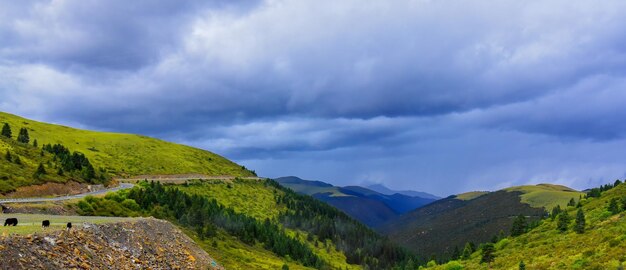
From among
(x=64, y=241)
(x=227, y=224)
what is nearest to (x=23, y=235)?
(x=64, y=241)

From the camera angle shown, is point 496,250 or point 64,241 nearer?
point 64,241

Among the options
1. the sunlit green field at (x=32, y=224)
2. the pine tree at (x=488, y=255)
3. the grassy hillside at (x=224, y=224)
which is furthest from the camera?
the pine tree at (x=488, y=255)

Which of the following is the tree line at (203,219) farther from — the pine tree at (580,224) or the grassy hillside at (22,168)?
the pine tree at (580,224)

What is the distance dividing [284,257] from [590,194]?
306 ft

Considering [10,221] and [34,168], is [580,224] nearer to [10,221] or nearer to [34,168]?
[10,221]

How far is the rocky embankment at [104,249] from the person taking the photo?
20.3 metres

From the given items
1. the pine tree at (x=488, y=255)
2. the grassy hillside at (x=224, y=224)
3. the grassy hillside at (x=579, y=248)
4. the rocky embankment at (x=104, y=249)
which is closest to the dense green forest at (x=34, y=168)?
the grassy hillside at (x=224, y=224)

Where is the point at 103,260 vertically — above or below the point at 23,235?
below

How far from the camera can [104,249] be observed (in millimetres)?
28531

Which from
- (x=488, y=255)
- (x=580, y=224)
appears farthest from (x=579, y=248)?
(x=488, y=255)

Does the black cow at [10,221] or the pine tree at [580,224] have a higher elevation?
the pine tree at [580,224]

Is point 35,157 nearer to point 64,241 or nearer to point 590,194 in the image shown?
point 64,241

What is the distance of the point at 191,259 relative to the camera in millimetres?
44938

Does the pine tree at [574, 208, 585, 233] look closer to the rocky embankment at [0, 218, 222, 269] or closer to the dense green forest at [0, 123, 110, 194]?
the rocky embankment at [0, 218, 222, 269]
